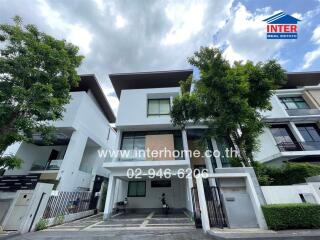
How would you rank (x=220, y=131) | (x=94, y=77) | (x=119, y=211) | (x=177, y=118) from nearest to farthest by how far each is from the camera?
(x=220, y=131), (x=177, y=118), (x=119, y=211), (x=94, y=77)

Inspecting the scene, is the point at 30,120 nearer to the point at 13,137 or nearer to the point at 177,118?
the point at 13,137

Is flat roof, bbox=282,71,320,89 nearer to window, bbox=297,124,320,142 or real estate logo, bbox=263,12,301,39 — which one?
window, bbox=297,124,320,142

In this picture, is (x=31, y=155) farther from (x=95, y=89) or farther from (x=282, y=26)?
(x=282, y=26)

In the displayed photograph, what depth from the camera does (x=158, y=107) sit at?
14.2 metres

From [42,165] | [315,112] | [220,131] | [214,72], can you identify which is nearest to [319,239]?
[220,131]

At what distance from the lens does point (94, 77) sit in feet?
52.5

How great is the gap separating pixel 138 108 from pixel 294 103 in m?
15.3

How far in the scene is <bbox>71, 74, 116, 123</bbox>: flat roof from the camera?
16141 mm

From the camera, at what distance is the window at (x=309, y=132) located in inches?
565

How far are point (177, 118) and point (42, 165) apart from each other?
1304 cm

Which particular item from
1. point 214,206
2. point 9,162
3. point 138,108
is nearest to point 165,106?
point 138,108

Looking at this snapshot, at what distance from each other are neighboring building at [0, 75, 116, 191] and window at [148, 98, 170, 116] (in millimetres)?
6226

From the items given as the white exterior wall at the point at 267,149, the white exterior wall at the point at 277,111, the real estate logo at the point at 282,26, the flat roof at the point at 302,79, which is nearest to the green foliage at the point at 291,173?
the white exterior wall at the point at 267,149

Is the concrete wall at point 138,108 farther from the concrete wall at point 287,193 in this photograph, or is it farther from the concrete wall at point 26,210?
the concrete wall at point 287,193
